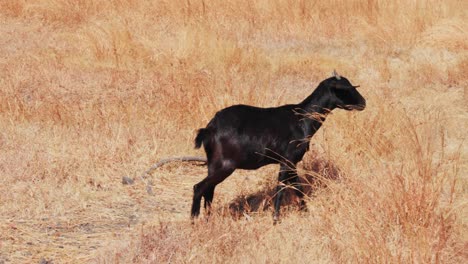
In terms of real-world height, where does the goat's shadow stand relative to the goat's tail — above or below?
below

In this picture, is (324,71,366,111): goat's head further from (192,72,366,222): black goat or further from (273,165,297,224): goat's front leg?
(273,165,297,224): goat's front leg

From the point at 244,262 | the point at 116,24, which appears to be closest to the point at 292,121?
the point at 244,262

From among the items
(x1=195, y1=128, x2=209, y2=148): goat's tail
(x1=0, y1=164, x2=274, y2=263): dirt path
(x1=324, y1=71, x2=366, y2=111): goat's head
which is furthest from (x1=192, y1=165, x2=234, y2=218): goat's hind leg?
(x1=324, y1=71, x2=366, y2=111): goat's head

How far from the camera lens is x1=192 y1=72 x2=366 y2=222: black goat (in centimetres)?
640

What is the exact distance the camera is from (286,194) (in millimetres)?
7504

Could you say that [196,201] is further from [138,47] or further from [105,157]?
[138,47]

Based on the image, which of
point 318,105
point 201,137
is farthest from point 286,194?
point 201,137

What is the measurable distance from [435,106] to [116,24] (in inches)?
234

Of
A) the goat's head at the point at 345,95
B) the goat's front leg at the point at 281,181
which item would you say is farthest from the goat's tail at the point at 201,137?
the goat's head at the point at 345,95

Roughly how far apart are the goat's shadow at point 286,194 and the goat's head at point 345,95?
2.18 feet

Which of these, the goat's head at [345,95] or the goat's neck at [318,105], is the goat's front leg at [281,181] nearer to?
the goat's neck at [318,105]

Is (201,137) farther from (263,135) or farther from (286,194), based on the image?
(286,194)

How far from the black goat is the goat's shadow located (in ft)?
0.69

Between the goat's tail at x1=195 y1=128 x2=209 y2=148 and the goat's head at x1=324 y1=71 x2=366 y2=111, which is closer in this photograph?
the goat's tail at x1=195 y1=128 x2=209 y2=148
